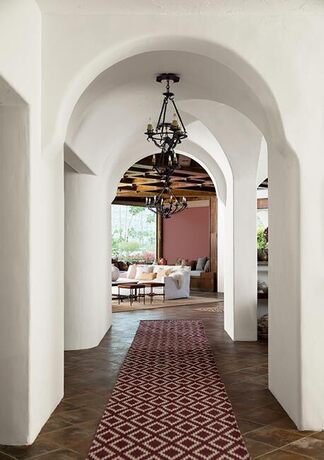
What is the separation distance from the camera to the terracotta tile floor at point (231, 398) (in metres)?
3.86

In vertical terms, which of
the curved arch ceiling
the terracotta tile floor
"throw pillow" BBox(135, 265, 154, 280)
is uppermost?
the curved arch ceiling

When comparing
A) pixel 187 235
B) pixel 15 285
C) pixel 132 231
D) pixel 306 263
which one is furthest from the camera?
pixel 132 231

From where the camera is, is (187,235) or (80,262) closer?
(80,262)

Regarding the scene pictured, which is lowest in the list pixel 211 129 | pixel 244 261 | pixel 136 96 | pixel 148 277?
pixel 148 277

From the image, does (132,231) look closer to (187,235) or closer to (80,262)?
(187,235)

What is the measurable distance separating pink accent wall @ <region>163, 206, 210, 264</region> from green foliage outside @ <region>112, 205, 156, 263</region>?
4.67ft

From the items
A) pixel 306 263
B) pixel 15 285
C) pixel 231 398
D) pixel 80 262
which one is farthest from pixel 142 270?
pixel 15 285

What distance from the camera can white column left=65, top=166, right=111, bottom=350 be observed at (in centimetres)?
767

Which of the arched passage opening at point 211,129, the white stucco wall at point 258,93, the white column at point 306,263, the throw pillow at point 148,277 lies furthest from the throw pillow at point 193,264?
the white column at point 306,263

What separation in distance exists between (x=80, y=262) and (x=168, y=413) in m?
3.50

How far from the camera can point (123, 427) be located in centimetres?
436

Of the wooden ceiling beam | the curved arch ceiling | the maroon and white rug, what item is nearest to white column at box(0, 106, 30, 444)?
the maroon and white rug

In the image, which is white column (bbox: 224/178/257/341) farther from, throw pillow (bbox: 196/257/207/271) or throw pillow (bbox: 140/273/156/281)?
throw pillow (bbox: 196/257/207/271)

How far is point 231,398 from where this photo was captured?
5.20 m
